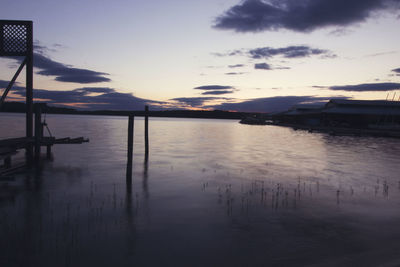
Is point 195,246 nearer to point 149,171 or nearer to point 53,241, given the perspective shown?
point 53,241

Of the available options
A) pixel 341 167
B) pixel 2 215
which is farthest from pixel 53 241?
pixel 341 167

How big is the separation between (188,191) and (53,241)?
770cm

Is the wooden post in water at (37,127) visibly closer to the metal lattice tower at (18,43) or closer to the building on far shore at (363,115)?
the metal lattice tower at (18,43)

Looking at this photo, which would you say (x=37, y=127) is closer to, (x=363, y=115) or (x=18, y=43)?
(x=18, y=43)

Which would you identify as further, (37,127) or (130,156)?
(37,127)

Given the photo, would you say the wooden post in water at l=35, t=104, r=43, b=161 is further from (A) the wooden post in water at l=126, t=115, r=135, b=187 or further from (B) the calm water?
(A) the wooden post in water at l=126, t=115, r=135, b=187

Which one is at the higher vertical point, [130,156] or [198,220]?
[130,156]

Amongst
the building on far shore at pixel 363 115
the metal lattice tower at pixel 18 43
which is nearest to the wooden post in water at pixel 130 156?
the metal lattice tower at pixel 18 43

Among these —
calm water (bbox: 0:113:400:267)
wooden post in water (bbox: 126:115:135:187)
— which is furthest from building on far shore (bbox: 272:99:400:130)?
wooden post in water (bbox: 126:115:135:187)

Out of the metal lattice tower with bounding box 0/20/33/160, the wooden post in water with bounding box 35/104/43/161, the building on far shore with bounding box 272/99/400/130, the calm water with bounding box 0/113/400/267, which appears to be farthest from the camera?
the building on far shore with bounding box 272/99/400/130

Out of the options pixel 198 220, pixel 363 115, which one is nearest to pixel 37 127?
pixel 198 220

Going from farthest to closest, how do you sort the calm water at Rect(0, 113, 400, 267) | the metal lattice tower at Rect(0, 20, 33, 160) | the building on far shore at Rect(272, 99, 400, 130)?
1. the building on far shore at Rect(272, 99, 400, 130)
2. the metal lattice tower at Rect(0, 20, 33, 160)
3. the calm water at Rect(0, 113, 400, 267)

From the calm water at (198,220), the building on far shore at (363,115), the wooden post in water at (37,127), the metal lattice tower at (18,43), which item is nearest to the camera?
the calm water at (198,220)

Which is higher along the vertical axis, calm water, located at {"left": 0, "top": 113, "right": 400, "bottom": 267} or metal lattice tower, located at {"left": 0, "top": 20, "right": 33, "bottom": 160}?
metal lattice tower, located at {"left": 0, "top": 20, "right": 33, "bottom": 160}
